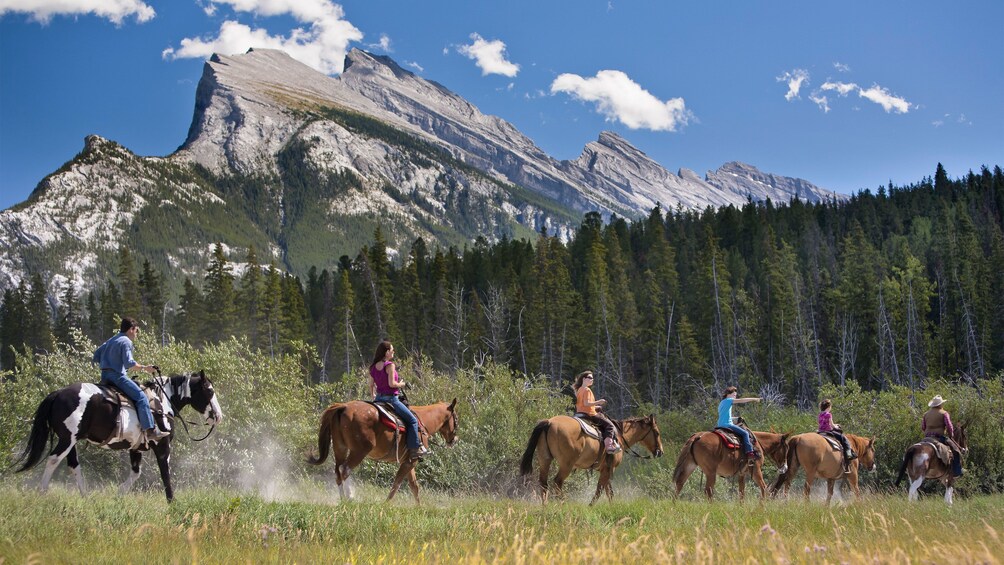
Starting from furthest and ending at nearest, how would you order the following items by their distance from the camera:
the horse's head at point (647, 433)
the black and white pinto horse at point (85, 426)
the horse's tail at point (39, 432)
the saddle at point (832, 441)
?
Answer: the saddle at point (832, 441)
the horse's head at point (647, 433)
the black and white pinto horse at point (85, 426)
the horse's tail at point (39, 432)

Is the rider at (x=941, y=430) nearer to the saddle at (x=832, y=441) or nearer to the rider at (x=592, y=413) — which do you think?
the saddle at (x=832, y=441)

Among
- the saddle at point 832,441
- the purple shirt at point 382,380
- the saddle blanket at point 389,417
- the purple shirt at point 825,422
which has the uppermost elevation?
the purple shirt at point 382,380

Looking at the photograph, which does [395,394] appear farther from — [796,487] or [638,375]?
[638,375]

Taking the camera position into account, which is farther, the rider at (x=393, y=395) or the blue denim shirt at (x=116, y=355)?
the rider at (x=393, y=395)

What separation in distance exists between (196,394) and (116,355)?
76.3 inches

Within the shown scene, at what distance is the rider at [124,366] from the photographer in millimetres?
11680

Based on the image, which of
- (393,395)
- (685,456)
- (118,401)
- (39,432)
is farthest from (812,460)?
(39,432)

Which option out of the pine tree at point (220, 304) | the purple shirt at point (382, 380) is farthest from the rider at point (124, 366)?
the pine tree at point (220, 304)

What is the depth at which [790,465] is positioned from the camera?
58.3ft

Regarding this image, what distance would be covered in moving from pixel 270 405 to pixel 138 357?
4.68 metres

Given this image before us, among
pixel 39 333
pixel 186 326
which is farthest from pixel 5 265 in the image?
pixel 186 326

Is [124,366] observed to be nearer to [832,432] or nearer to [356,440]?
[356,440]

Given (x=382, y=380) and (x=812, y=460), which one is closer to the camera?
(x=382, y=380)

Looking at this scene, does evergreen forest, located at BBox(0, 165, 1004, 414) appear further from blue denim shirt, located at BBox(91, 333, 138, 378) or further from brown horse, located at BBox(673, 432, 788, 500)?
blue denim shirt, located at BBox(91, 333, 138, 378)
